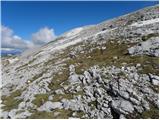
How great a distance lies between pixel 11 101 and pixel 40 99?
172 inches

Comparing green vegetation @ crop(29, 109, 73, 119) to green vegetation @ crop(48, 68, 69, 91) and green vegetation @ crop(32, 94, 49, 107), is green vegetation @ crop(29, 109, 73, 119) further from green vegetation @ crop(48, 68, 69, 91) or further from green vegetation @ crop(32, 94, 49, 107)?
green vegetation @ crop(48, 68, 69, 91)

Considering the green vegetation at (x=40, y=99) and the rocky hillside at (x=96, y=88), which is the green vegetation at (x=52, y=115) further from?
the green vegetation at (x=40, y=99)

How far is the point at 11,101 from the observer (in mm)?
33531

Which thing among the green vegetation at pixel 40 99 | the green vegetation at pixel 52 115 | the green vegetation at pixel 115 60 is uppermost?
the green vegetation at pixel 115 60

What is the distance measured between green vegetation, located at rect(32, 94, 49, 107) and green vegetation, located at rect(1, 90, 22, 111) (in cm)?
208

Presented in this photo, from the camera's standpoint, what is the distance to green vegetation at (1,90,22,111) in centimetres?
3155

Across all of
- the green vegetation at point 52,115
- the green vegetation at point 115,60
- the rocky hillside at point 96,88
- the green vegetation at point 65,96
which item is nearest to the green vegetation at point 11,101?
the rocky hillside at point 96,88

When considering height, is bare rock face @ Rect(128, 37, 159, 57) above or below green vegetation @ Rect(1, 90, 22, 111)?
above

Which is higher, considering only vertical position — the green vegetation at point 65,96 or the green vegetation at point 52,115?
the green vegetation at point 65,96

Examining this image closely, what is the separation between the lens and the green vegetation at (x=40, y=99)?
30647 millimetres

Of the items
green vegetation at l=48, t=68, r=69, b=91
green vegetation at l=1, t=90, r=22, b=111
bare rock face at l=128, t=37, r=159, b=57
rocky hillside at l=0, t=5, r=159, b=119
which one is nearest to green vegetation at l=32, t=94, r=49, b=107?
rocky hillside at l=0, t=5, r=159, b=119

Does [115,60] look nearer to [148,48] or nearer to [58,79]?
[148,48]

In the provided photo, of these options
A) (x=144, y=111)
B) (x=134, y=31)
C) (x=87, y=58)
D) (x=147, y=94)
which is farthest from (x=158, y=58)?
(x=134, y=31)

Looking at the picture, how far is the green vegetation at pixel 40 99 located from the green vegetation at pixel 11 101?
208cm
